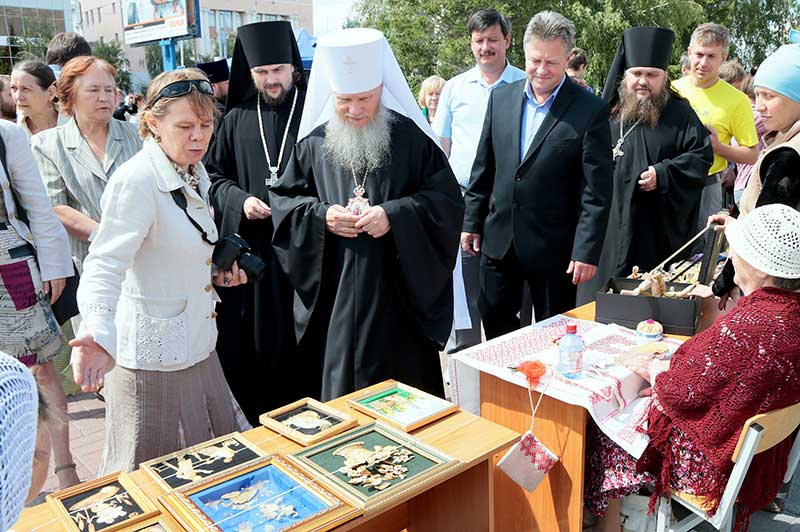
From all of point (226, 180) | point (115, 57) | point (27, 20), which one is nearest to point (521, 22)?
point (226, 180)

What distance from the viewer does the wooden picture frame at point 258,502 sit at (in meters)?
1.69

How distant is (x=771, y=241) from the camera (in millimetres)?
2158

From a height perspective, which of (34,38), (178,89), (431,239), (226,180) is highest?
(34,38)

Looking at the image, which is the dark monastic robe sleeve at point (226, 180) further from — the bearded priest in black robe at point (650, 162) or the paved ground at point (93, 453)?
the bearded priest in black robe at point (650, 162)

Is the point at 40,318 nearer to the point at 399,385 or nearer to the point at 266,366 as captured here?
the point at 266,366

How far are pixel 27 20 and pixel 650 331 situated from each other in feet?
173

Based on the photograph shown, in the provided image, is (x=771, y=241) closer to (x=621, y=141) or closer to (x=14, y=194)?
(x=621, y=141)

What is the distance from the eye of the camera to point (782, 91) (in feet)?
9.77

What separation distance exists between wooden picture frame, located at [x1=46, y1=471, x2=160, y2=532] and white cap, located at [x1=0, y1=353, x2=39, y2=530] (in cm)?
85

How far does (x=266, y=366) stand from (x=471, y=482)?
191 centimetres

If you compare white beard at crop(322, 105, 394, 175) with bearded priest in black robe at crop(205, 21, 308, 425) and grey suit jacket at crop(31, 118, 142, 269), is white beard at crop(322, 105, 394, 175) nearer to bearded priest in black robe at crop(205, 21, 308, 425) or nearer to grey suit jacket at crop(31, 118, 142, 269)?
bearded priest in black robe at crop(205, 21, 308, 425)

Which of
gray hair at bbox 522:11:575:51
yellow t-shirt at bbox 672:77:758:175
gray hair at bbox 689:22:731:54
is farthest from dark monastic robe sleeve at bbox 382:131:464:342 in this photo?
gray hair at bbox 689:22:731:54

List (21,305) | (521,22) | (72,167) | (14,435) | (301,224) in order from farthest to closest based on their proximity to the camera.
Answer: (521,22), (72,167), (301,224), (21,305), (14,435)

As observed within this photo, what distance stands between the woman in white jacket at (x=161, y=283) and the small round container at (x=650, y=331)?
187 cm
